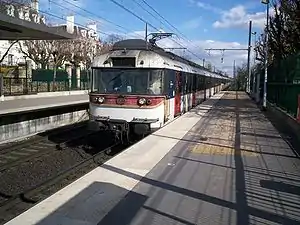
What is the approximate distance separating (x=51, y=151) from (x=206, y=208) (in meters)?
9.36

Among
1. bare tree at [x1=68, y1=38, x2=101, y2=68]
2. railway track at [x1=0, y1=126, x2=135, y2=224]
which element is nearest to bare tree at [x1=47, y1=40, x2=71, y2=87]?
Answer: bare tree at [x1=68, y1=38, x2=101, y2=68]

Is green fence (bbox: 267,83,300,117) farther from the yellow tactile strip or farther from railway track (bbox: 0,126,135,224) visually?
railway track (bbox: 0,126,135,224)

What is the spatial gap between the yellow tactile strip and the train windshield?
276cm

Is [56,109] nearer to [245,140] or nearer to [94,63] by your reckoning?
[94,63]

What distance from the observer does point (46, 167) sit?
40.6 ft

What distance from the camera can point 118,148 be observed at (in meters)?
15.2

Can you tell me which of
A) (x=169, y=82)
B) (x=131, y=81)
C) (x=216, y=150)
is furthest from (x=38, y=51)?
(x=216, y=150)

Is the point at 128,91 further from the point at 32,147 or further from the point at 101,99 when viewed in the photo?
the point at 32,147

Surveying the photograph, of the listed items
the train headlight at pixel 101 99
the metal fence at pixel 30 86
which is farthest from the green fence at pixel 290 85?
the metal fence at pixel 30 86

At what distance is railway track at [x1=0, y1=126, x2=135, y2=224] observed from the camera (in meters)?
8.78

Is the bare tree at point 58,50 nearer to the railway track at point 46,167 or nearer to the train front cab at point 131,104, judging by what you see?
the railway track at point 46,167

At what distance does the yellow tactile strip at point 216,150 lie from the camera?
10719mm

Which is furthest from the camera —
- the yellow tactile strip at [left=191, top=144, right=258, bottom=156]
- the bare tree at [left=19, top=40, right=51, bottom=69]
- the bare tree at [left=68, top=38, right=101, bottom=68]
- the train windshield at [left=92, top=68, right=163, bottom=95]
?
the bare tree at [left=68, top=38, right=101, bottom=68]

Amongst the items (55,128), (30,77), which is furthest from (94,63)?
(30,77)
